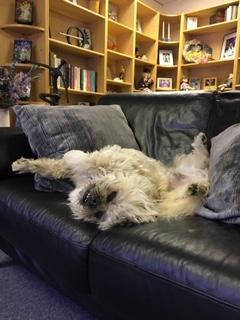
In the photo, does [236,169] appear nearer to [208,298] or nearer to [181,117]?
[208,298]

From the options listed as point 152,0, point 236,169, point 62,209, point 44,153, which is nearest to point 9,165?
point 44,153

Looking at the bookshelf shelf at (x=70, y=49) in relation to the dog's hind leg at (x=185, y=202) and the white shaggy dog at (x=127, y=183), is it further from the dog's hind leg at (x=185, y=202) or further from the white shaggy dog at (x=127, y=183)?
the dog's hind leg at (x=185, y=202)

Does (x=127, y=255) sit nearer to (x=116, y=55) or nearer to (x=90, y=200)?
(x=90, y=200)

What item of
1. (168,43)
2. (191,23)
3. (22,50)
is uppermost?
(191,23)

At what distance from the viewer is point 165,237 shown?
0.88 meters

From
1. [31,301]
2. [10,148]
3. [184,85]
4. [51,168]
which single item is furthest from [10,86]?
[184,85]

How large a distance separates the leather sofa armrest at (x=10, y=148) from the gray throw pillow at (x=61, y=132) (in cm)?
8

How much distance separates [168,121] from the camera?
1.74 m

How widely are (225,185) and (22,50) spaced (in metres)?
2.51

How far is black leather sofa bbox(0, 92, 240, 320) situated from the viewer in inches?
29.1

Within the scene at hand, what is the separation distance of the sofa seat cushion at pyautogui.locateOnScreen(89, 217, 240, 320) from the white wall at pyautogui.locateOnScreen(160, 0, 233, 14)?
13.4ft

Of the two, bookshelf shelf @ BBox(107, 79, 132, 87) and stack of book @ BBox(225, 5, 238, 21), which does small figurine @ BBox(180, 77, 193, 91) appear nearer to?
bookshelf shelf @ BBox(107, 79, 132, 87)

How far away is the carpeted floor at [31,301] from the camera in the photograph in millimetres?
1188

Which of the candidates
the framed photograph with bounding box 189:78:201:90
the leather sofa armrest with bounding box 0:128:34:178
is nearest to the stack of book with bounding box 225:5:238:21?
the framed photograph with bounding box 189:78:201:90
